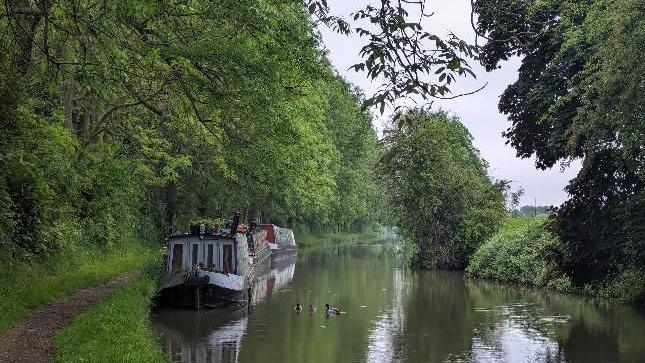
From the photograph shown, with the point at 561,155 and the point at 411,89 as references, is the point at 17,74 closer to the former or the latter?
the point at 411,89

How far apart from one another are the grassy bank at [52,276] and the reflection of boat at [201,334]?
2.51 meters

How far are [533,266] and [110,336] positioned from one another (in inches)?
921

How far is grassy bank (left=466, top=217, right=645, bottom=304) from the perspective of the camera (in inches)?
1030

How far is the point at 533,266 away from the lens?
33688 mm

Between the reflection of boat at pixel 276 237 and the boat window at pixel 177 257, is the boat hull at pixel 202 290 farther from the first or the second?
the reflection of boat at pixel 276 237

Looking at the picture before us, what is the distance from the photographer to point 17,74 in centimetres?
1616

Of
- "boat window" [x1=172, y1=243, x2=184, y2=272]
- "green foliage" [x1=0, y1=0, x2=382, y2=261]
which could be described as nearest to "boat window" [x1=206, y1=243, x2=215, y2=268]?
"boat window" [x1=172, y1=243, x2=184, y2=272]

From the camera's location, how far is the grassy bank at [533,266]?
85.9 ft

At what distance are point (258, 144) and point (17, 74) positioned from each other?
7.07m

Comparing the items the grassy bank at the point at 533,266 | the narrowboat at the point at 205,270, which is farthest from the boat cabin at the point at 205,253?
the grassy bank at the point at 533,266

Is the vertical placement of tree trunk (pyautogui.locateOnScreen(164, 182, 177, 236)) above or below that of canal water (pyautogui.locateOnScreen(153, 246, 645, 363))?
above

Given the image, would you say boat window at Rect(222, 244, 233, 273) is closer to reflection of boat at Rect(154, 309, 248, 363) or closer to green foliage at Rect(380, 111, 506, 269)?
reflection of boat at Rect(154, 309, 248, 363)

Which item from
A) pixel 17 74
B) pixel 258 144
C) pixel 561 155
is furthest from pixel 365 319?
pixel 17 74

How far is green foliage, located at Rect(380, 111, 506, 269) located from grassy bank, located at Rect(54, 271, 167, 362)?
2440 cm
